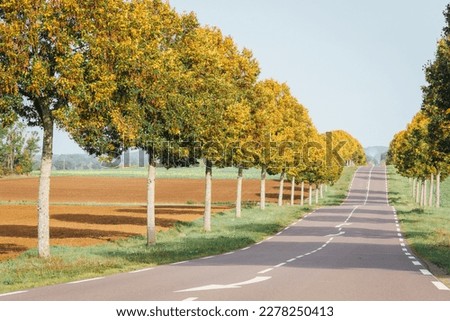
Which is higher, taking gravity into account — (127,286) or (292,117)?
(292,117)

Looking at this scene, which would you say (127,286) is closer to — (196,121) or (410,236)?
(196,121)

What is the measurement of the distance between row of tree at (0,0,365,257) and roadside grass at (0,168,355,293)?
150cm

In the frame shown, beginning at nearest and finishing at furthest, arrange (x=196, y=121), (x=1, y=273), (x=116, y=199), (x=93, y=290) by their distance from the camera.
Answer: (x=93, y=290) → (x=1, y=273) → (x=196, y=121) → (x=116, y=199)

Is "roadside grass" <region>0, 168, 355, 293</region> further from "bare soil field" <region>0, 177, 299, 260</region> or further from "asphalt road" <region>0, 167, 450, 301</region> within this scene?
"bare soil field" <region>0, 177, 299, 260</region>

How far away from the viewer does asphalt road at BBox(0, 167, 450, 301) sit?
1323 centimetres

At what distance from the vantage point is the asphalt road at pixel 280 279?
1323 centimetres

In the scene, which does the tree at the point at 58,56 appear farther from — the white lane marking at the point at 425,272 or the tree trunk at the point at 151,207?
the white lane marking at the point at 425,272

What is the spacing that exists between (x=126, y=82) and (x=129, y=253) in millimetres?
6184

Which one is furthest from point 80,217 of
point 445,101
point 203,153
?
point 445,101

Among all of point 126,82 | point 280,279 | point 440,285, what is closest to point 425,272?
point 440,285

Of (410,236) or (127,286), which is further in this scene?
(410,236)

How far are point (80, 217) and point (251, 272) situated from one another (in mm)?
36897
